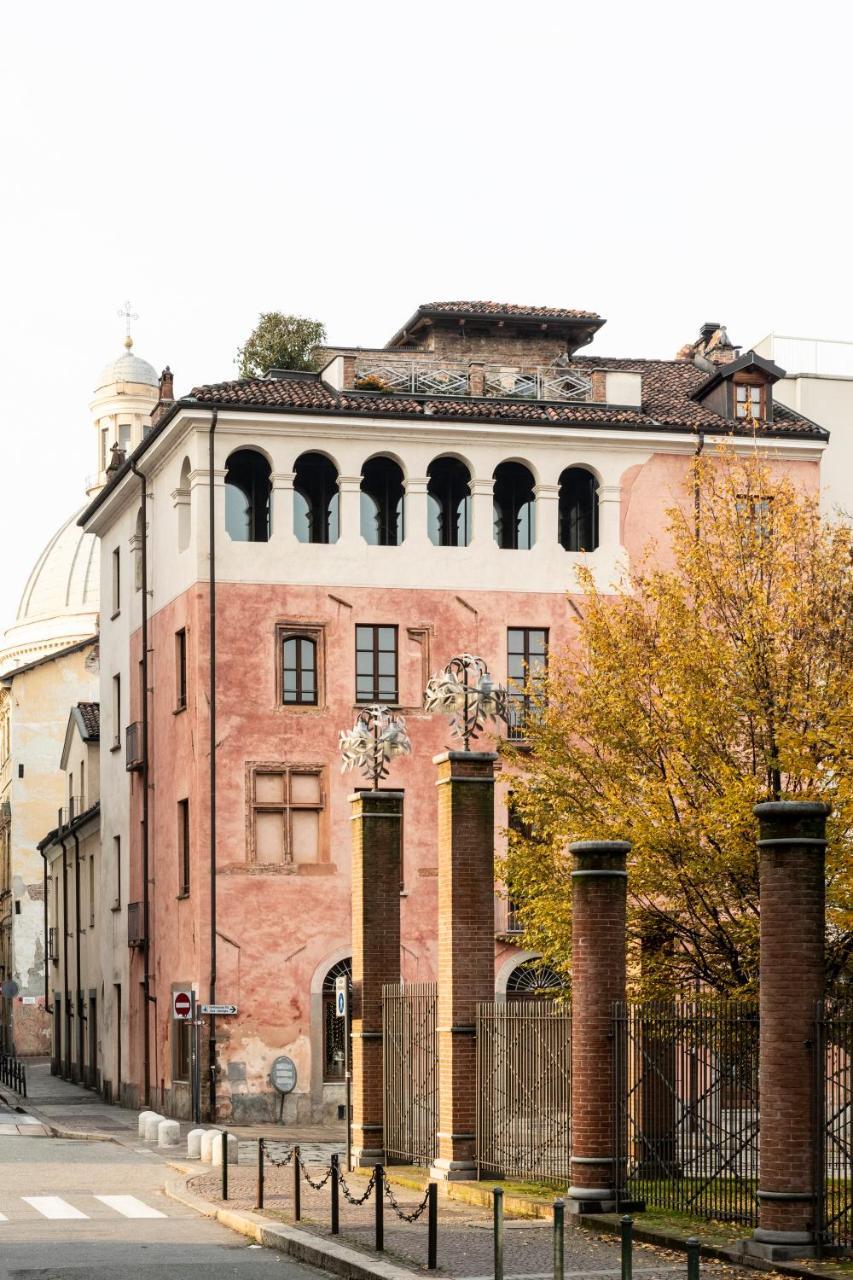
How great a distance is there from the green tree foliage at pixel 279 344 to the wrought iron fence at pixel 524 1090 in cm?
3670

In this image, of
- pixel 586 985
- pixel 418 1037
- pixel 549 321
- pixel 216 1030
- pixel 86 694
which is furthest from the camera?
pixel 86 694

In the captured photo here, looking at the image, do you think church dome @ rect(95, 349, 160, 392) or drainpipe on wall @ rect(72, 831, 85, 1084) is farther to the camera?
church dome @ rect(95, 349, 160, 392)

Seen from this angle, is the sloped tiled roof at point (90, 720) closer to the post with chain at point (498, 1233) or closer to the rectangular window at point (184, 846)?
the rectangular window at point (184, 846)

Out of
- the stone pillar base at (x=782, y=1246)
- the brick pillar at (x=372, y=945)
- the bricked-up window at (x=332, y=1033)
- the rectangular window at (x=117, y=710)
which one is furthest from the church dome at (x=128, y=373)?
the stone pillar base at (x=782, y=1246)

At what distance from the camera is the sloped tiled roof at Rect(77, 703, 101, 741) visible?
59219 millimetres

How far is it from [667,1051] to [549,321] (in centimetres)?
3074

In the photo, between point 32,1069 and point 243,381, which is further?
point 32,1069

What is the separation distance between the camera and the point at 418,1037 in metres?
27.4

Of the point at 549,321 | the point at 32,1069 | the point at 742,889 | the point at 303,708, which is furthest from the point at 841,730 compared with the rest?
the point at 32,1069

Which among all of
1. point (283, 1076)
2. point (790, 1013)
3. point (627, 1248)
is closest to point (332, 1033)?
point (283, 1076)

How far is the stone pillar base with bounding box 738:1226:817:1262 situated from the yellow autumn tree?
9523 mm

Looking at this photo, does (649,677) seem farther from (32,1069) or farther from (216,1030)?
(32,1069)

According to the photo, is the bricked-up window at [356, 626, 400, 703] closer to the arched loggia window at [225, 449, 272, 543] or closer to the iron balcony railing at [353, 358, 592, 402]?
the arched loggia window at [225, 449, 272, 543]

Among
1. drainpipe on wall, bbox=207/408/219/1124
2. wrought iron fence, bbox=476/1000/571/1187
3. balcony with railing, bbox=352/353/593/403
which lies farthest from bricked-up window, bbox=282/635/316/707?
wrought iron fence, bbox=476/1000/571/1187
